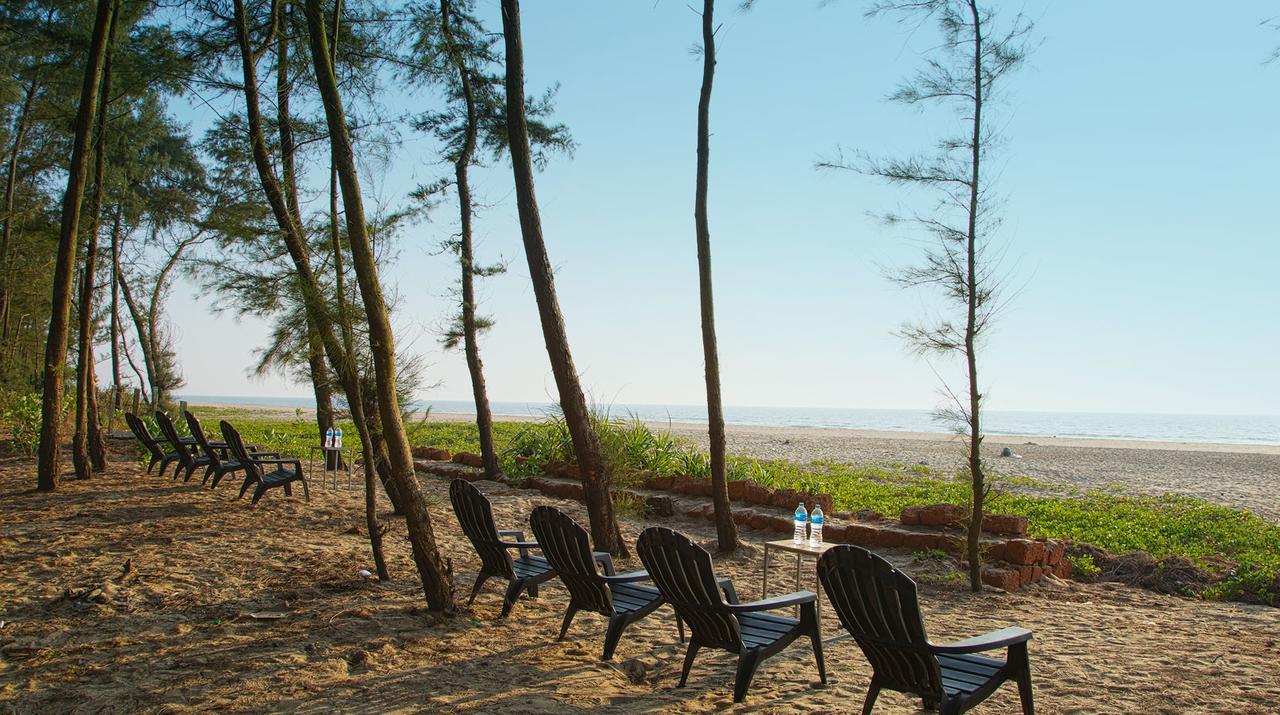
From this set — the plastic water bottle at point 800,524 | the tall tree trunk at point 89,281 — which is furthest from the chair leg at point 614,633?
the tall tree trunk at point 89,281

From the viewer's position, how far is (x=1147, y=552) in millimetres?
7582

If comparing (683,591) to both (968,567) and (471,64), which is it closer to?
(968,567)

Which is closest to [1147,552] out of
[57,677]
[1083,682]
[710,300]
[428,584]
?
[1083,682]

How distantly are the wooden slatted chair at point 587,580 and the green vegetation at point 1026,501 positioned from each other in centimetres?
301

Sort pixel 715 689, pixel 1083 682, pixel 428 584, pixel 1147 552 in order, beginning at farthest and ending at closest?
→ pixel 1147 552
pixel 428 584
pixel 1083 682
pixel 715 689

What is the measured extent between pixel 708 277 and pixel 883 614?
4.77 metres

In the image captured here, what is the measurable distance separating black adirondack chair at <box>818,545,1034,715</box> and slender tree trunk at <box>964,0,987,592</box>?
2975 millimetres

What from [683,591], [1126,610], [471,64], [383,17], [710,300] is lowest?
[1126,610]

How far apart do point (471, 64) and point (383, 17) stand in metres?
4.22

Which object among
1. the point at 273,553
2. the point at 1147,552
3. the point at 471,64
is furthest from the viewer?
the point at 471,64

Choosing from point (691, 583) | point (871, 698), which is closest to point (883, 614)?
point (871, 698)

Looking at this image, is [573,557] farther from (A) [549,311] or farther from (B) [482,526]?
(A) [549,311]

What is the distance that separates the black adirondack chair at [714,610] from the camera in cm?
388

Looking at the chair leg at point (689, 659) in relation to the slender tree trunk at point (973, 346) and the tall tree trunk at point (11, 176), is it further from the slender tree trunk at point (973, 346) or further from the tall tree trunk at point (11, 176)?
the tall tree trunk at point (11, 176)
